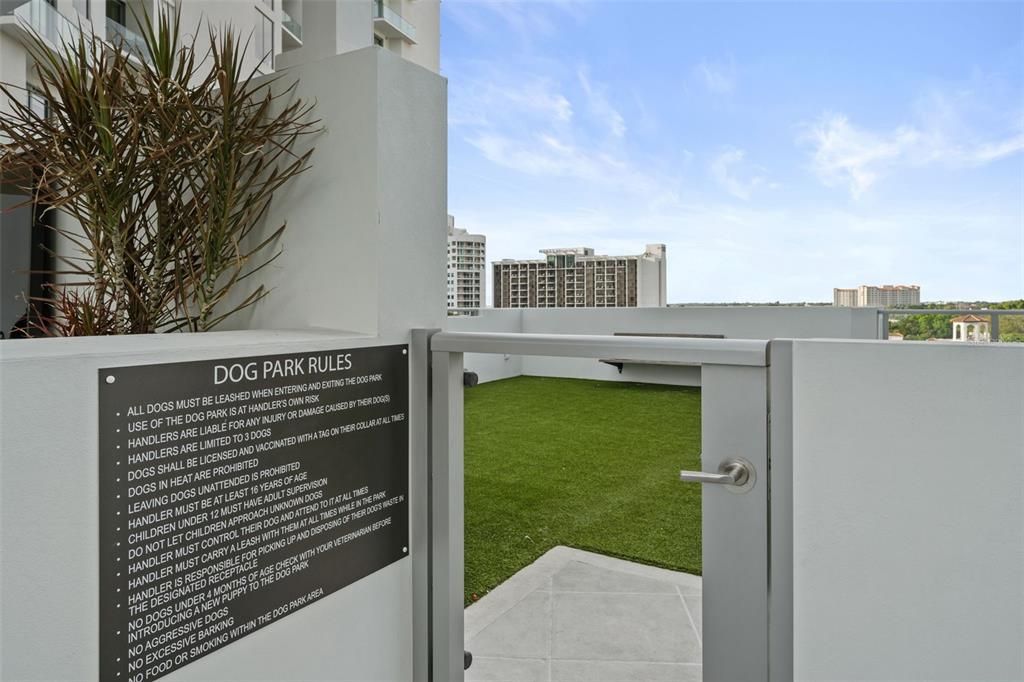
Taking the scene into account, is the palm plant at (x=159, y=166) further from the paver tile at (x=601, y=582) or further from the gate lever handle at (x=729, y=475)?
the paver tile at (x=601, y=582)

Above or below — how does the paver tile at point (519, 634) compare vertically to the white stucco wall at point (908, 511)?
below

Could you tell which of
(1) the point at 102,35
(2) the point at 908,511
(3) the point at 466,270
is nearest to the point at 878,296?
(3) the point at 466,270

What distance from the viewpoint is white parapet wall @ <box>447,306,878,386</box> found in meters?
6.55

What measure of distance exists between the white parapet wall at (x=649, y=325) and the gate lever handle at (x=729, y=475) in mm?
5315

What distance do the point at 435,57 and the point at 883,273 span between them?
35.6 feet

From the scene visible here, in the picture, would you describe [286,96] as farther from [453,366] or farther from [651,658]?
[651,658]

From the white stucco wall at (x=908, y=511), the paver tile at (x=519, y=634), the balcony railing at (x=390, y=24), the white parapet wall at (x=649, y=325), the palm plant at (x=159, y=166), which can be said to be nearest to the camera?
the white stucco wall at (x=908, y=511)

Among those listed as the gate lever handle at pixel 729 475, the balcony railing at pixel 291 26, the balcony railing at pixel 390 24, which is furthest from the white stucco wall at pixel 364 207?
the balcony railing at pixel 390 24

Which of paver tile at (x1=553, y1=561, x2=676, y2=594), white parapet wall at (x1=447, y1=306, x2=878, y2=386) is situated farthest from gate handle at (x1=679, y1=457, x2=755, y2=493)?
white parapet wall at (x1=447, y1=306, x2=878, y2=386)

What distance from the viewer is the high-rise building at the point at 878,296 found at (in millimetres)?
6059

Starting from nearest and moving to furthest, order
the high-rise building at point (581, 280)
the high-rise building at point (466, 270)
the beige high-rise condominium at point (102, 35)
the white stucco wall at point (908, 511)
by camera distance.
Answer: the white stucco wall at point (908, 511) < the beige high-rise condominium at point (102, 35) < the high-rise building at point (466, 270) < the high-rise building at point (581, 280)

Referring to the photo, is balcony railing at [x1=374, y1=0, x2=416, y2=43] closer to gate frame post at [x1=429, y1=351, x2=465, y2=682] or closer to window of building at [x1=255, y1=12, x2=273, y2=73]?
window of building at [x1=255, y1=12, x2=273, y2=73]

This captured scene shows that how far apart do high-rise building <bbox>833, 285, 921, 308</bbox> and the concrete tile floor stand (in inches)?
201

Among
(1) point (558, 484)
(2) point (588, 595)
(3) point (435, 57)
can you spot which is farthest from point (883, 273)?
(3) point (435, 57)
